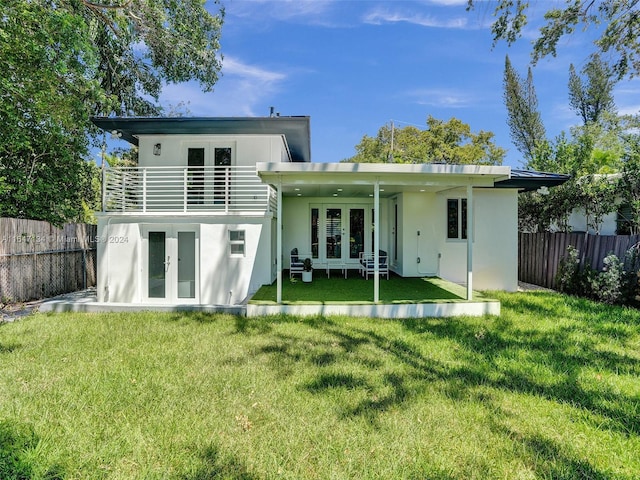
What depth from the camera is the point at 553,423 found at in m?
3.46

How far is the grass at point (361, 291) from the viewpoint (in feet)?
26.3

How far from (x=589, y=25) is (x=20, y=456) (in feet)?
54.0

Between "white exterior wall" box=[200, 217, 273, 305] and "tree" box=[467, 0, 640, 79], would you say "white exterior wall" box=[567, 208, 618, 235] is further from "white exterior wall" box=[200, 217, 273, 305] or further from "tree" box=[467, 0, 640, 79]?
"white exterior wall" box=[200, 217, 273, 305]

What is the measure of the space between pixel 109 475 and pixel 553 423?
4.07 metres

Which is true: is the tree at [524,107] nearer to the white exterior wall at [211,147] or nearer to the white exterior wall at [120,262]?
the white exterior wall at [211,147]

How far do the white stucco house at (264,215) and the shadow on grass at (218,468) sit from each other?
4.63m

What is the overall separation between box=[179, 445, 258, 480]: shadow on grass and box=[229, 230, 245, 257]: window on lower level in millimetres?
6252

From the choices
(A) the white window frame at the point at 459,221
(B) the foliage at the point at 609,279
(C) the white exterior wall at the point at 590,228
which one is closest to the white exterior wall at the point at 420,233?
(A) the white window frame at the point at 459,221

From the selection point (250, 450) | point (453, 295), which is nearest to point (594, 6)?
point (453, 295)

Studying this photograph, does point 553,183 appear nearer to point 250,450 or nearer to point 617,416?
point 617,416

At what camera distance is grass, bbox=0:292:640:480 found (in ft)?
9.41

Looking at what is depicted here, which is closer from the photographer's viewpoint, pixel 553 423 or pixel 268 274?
pixel 553 423

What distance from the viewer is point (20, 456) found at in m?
2.83

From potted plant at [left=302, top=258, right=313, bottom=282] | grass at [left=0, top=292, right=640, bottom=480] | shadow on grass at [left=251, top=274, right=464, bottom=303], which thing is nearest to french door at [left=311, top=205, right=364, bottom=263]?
shadow on grass at [left=251, top=274, right=464, bottom=303]
